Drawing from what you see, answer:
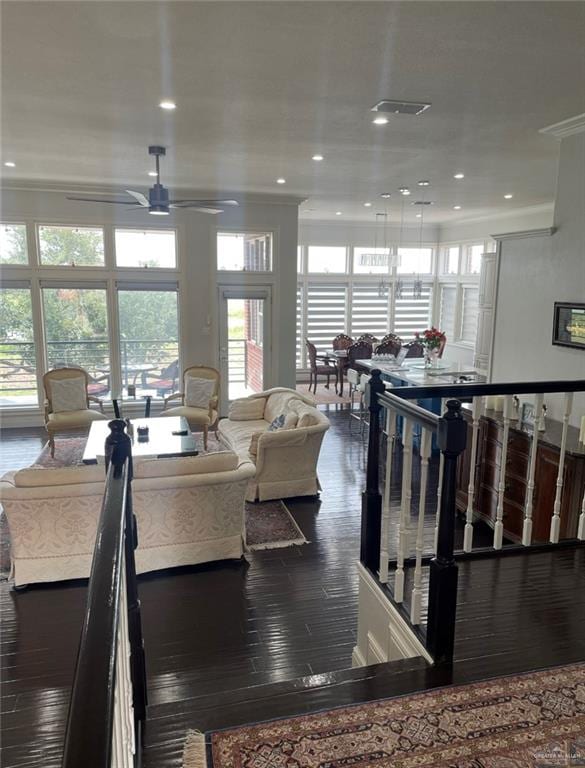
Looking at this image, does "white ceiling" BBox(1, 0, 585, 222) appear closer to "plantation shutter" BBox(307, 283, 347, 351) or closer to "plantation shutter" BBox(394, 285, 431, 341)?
"plantation shutter" BBox(307, 283, 347, 351)

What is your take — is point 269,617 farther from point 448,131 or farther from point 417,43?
point 448,131

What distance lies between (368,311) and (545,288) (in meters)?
8.08

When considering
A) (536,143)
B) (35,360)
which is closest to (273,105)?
(536,143)

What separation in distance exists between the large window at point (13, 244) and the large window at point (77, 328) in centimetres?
58

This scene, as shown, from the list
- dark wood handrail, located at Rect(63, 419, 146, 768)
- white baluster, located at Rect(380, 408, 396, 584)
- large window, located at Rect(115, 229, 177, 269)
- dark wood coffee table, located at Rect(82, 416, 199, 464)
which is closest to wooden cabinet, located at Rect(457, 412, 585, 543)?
white baluster, located at Rect(380, 408, 396, 584)

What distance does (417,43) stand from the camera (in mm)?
3090

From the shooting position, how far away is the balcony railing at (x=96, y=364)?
843 centimetres

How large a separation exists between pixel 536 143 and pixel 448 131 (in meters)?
1.07

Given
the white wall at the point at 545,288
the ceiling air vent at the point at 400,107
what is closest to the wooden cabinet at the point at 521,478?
the white wall at the point at 545,288

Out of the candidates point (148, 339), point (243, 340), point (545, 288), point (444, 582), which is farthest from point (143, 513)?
point (243, 340)

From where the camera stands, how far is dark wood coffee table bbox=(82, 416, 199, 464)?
5.48m

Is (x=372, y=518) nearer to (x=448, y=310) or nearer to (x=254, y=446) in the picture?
(x=254, y=446)

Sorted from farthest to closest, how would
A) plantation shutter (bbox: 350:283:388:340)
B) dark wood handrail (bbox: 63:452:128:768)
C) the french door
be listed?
Answer: plantation shutter (bbox: 350:283:388:340), the french door, dark wood handrail (bbox: 63:452:128:768)

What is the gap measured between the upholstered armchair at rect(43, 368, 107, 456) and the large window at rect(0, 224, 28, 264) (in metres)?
1.98
